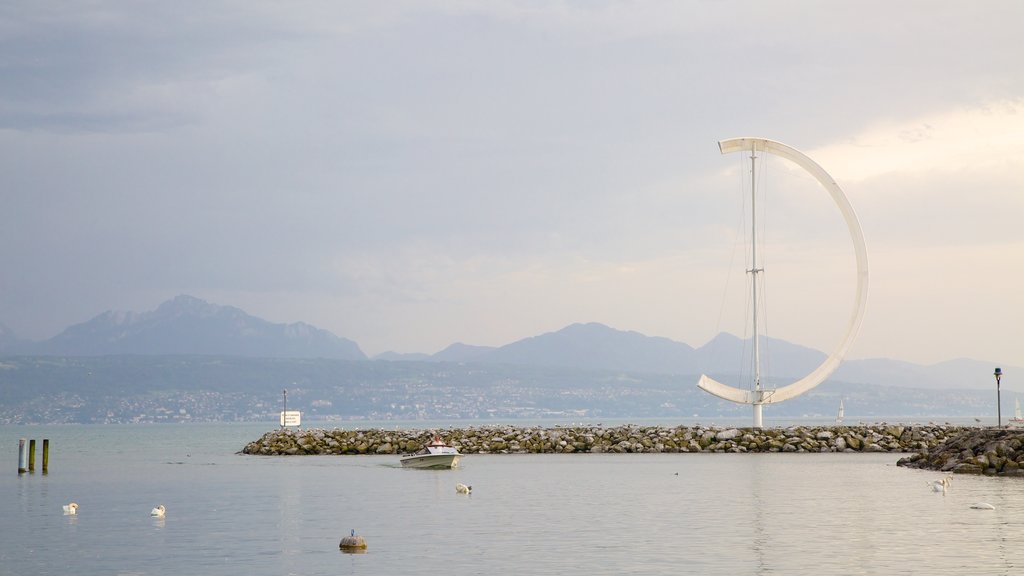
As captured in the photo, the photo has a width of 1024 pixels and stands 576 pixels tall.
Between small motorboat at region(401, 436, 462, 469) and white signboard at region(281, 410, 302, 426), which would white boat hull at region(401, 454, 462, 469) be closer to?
small motorboat at region(401, 436, 462, 469)

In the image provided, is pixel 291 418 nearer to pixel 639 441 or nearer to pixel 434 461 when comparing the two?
pixel 639 441

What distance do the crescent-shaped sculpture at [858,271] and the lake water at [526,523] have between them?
930cm

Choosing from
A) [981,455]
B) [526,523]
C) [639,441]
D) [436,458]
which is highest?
[981,455]

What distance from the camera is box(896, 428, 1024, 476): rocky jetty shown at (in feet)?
153

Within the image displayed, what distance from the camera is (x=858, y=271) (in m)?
61.2

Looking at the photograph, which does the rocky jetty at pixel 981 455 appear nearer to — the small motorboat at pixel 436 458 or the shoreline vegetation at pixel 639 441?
the shoreline vegetation at pixel 639 441

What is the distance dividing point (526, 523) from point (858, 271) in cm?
3610

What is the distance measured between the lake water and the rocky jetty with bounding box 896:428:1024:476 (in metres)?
1.74

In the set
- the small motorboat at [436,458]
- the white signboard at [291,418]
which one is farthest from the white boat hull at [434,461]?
the white signboard at [291,418]

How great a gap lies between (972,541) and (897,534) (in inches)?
72.5

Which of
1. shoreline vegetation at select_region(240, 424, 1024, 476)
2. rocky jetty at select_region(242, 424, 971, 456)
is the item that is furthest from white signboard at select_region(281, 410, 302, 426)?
shoreline vegetation at select_region(240, 424, 1024, 476)

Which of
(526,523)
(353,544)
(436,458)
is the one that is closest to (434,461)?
(436,458)

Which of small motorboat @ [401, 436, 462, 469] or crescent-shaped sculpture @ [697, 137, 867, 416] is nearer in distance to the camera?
small motorboat @ [401, 436, 462, 469]

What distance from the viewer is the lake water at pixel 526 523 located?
74.8ft
